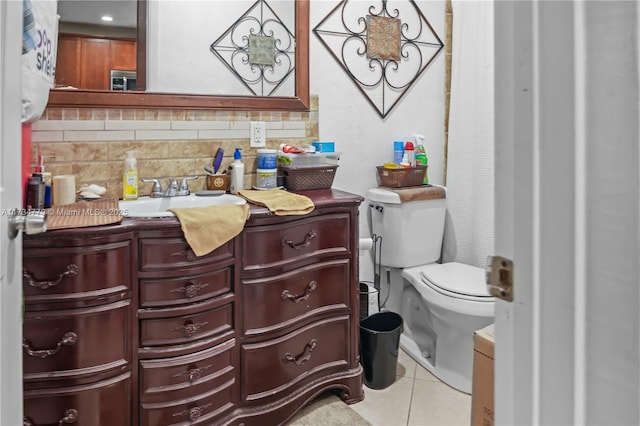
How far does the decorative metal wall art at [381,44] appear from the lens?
2.39 meters

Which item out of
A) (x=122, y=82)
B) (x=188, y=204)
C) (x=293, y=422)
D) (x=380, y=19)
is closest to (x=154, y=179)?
(x=188, y=204)

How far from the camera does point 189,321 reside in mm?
1596

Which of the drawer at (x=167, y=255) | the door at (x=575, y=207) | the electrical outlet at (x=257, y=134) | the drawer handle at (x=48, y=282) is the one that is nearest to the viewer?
the door at (x=575, y=207)

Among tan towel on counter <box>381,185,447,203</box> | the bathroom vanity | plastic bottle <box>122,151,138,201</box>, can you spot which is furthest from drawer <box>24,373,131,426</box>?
tan towel on counter <box>381,185,447,203</box>

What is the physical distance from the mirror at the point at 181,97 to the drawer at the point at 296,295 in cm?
80

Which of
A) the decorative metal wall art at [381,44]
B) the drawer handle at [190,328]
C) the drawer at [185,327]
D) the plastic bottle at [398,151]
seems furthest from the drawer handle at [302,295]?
the decorative metal wall art at [381,44]

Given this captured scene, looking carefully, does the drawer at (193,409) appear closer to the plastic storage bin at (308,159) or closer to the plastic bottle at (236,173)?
the plastic bottle at (236,173)

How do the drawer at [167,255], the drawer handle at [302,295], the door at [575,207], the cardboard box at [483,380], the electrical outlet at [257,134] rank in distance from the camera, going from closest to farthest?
the door at [575,207] < the cardboard box at [483,380] < the drawer at [167,255] < the drawer handle at [302,295] < the electrical outlet at [257,134]

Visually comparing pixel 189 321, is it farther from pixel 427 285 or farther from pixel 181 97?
pixel 427 285

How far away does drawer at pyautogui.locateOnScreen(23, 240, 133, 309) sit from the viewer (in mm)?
1360

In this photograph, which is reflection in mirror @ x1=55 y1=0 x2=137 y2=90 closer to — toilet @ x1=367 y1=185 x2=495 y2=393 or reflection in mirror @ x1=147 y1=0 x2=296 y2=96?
reflection in mirror @ x1=147 y1=0 x2=296 y2=96

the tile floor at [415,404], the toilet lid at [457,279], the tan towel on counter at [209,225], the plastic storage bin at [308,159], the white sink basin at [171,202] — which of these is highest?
the plastic storage bin at [308,159]

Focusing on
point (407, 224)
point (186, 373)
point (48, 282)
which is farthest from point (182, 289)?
point (407, 224)

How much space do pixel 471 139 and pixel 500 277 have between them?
2099 millimetres
